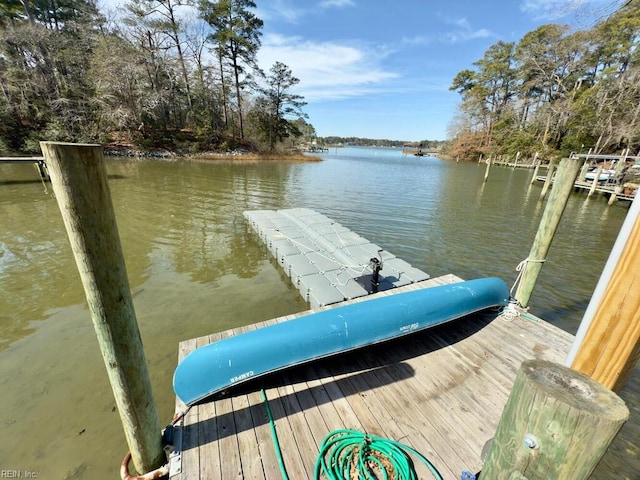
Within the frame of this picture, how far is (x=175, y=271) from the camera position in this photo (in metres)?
6.52

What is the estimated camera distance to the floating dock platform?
4.95m

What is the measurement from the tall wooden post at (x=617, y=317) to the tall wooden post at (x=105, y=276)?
2514 mm

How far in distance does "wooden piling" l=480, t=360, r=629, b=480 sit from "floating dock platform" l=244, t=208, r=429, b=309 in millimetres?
3558

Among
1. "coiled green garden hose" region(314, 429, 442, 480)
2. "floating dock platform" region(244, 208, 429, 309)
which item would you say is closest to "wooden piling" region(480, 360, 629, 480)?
"coiled green garden hose" region(314, 429, 442, 480)

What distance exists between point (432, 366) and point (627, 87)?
1220 inches

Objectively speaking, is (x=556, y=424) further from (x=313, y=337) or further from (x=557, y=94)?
(x=557, y=94)

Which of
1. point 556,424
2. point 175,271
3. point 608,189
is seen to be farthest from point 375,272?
point 608,189

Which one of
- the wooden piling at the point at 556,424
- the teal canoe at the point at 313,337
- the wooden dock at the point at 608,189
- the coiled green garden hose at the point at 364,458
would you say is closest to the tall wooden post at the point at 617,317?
the wooden piling at the point at 556,424

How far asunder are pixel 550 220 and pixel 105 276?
5325 millimetres

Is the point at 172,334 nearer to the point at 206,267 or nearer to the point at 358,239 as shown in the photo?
the point at 206,267

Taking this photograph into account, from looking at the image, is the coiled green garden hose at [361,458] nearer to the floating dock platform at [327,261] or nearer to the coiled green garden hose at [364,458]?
the coiled green garden hose at [364,458]

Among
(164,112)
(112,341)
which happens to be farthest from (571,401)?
(164,112)

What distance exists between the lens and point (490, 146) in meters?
43.2

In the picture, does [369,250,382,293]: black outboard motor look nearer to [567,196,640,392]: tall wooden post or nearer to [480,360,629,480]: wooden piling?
[567,196,640,392]: tall wooden post
